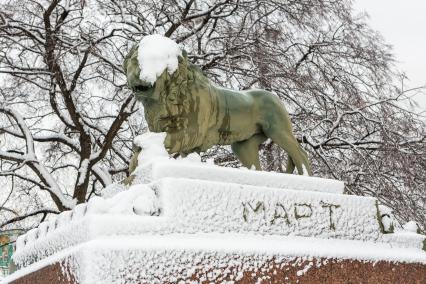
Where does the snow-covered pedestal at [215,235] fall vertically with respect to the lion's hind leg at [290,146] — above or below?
below

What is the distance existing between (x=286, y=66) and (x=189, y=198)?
6.81 m

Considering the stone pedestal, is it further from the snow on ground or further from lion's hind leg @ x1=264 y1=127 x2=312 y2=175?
lion's hind leg @ x1=264 y1=127 x2=312 y2=175

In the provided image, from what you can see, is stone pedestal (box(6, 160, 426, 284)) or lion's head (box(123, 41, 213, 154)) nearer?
stone pedestal (box(6, 160, 426, 284))

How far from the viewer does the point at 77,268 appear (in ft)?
11.0

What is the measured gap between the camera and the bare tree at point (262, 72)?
1000cm

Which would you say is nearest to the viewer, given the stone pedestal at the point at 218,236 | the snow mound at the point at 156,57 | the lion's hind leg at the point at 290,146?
the stone pedestal at the point at 218,236

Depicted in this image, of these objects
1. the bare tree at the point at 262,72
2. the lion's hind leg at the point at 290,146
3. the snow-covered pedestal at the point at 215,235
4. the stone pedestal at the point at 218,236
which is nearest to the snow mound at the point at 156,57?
the snow-covered pedestal at the point at 215,235

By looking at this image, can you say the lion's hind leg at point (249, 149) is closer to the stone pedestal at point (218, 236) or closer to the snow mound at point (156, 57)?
the stone pedestal at point (218, 236)

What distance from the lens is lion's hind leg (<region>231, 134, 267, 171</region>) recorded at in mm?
5312

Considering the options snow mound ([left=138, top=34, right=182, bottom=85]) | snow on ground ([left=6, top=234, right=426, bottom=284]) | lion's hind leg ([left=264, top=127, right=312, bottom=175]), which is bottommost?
snow on ground ([left=6, top=234, right=426, bottom=284])

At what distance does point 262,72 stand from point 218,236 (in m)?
6.68

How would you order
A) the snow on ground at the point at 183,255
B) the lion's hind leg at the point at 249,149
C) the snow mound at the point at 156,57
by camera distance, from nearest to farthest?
the snow on ground at the point at 183,255 → the snow mound at the point at 156,57 → the lion's hind leg at the point at 249,149

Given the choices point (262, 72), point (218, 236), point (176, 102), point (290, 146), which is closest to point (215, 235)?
point (218, 236)

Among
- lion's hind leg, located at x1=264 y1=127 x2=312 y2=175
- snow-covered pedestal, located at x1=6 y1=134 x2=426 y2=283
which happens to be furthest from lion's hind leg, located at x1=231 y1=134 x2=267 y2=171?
snow-covered pedestal, located at x1=6 y1=134 x2=426 y2=283
